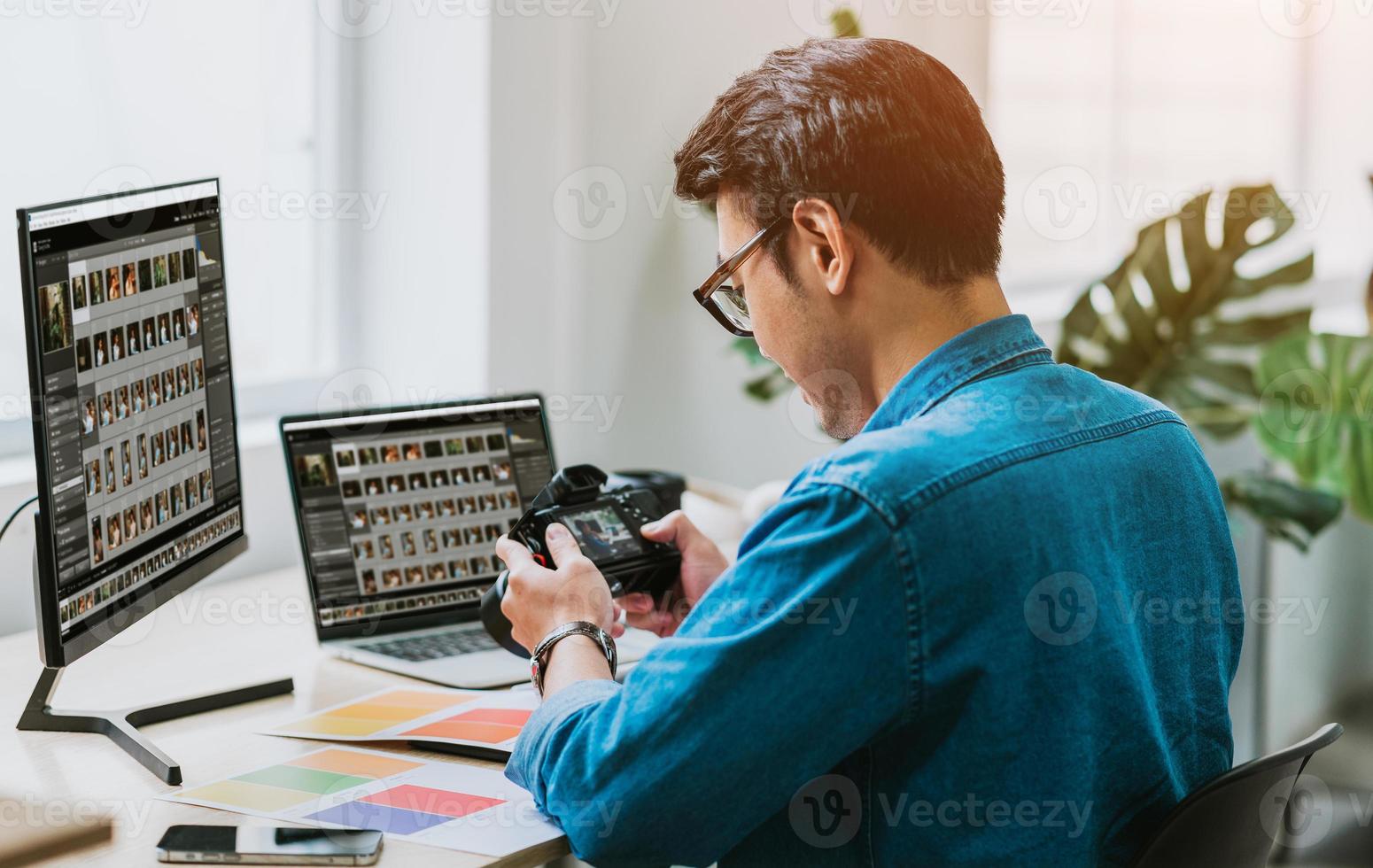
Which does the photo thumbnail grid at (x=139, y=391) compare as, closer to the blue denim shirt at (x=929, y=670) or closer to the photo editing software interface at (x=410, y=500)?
the photo editing software interface at (x=410, y=500)

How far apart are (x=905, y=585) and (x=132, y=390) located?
0.81m

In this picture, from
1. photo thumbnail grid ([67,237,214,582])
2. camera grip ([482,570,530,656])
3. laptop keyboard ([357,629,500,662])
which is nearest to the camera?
photo thumbnail grid ([67,237,214,582])

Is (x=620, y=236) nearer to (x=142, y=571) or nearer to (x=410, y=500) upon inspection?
(x=410, y=500)

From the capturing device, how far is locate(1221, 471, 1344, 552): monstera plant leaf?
2.28m

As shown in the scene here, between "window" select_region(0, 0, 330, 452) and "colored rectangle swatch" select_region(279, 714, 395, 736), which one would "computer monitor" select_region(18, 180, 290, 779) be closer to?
"colored rectangle swatch" select_region(279, 714, 395, 736)

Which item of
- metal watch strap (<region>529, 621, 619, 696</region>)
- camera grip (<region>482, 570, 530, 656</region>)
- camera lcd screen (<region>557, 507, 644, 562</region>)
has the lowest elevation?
camera grip (<region>482, 570, 530, 656</region>)

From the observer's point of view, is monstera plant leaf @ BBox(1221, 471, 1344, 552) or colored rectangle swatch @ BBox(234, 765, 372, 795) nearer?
colored rectangle swatch @ BBox(234, 765, 372, 795)

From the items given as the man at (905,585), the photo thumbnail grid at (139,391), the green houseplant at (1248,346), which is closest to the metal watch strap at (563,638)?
the man at (905,585)

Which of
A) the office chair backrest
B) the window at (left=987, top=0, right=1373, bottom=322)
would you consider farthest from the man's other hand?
the window at (left=987, top=0, right=1373, bottom=322)

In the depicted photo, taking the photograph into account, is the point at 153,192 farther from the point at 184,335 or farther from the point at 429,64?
the point at 429,64

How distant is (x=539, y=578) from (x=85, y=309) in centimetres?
48

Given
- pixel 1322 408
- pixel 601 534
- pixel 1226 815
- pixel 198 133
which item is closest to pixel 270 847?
pixel 601 534

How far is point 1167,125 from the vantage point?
12.5 feet

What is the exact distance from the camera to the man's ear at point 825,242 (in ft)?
3.38
